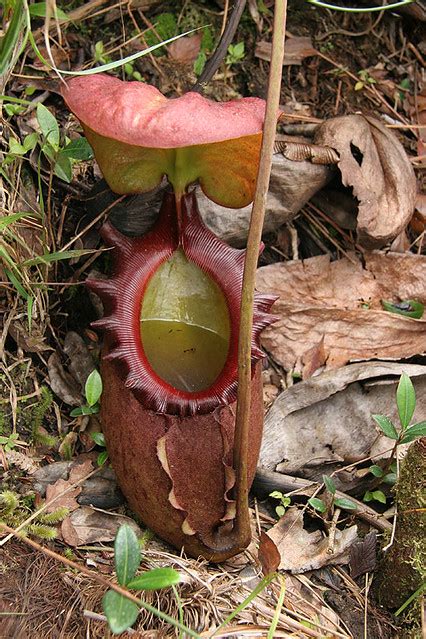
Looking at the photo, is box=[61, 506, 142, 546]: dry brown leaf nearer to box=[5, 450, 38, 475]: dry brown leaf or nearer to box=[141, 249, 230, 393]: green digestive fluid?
box=[5, 450, 38, 475]: dry brown leaf

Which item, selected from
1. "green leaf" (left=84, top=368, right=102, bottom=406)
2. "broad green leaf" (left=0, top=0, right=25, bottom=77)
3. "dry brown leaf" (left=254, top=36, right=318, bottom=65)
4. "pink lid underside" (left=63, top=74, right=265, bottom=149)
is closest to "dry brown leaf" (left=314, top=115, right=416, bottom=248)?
"dry brown leaf" (left=254, top=36, right=318, bottom=65)

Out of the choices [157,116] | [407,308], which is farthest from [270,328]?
[157,116]

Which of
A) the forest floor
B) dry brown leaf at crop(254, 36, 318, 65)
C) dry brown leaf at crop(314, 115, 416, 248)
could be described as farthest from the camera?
dry brown leaf at crop(254, 36, 318, 65)

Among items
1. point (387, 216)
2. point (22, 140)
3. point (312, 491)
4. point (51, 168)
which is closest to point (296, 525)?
point (312, 491)

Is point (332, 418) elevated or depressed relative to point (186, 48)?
depressed

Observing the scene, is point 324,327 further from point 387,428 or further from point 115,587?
point 115,587

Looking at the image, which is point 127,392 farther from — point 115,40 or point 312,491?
point 115,40

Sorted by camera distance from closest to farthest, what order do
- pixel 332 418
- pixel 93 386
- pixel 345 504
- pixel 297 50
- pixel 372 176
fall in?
pixel 93 386, pixel 345 504, pixel 332 418, pixel 372 176, pixel 297 50
